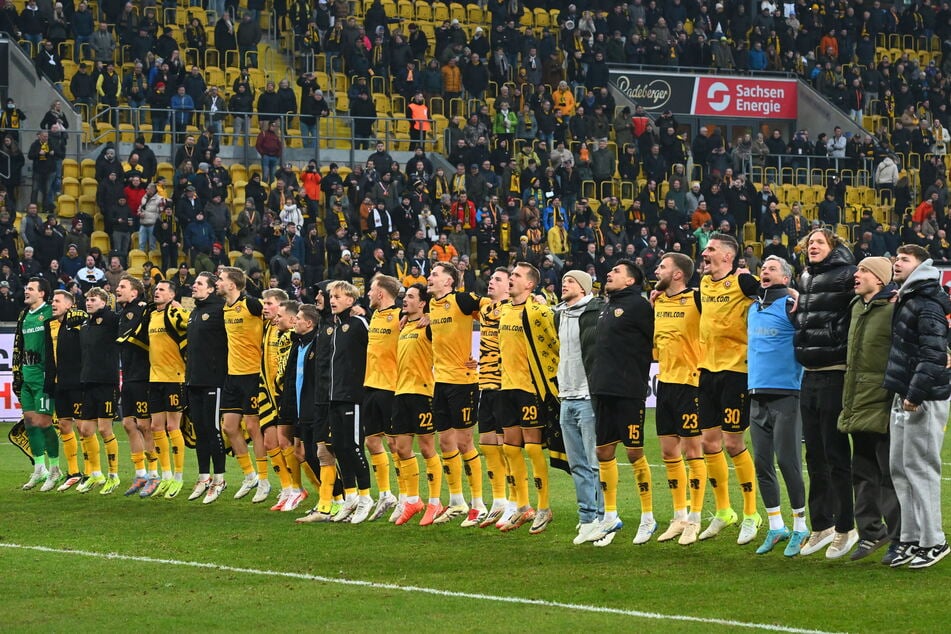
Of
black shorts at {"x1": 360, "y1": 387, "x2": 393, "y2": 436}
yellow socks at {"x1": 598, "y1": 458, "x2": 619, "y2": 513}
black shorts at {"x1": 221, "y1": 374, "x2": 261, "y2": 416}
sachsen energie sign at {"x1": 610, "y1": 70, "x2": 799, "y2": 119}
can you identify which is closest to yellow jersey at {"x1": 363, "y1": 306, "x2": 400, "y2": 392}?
black shorts at {"x1": 360, "y1": 387, "x2": 393, "y2": 436}

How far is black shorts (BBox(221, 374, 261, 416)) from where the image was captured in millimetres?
16328

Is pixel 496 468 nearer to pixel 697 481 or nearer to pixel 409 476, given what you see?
pixel 409 476

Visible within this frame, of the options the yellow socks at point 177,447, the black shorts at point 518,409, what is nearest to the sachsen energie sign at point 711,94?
the yellow socks at point 177,447

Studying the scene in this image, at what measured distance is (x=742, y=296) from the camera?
1209cm

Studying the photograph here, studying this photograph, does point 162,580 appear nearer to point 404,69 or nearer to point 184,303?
point 184,303

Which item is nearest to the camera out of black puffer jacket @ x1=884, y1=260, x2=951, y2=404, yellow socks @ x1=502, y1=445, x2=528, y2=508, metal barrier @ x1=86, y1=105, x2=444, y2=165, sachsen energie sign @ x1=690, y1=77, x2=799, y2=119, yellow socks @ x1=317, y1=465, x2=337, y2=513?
black puffer jacket @ x1=884, y1=260, x2=951, y2=404

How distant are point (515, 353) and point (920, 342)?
4.09 metres

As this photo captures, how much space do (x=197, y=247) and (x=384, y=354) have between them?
15.8 meters

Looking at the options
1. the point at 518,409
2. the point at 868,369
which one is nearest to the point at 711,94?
the point at 518,409

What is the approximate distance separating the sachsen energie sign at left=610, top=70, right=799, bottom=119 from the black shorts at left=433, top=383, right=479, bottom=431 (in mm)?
27916

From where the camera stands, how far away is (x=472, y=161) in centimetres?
3459

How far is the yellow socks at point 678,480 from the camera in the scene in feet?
41.0

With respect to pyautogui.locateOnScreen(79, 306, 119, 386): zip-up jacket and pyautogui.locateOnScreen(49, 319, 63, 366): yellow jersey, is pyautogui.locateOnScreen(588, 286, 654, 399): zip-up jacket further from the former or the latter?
pyautogui.locateOnScreen(49, 319, 63, 366): yellow jersey

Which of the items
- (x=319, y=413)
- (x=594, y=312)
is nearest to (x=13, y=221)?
(x=319, y=413)
